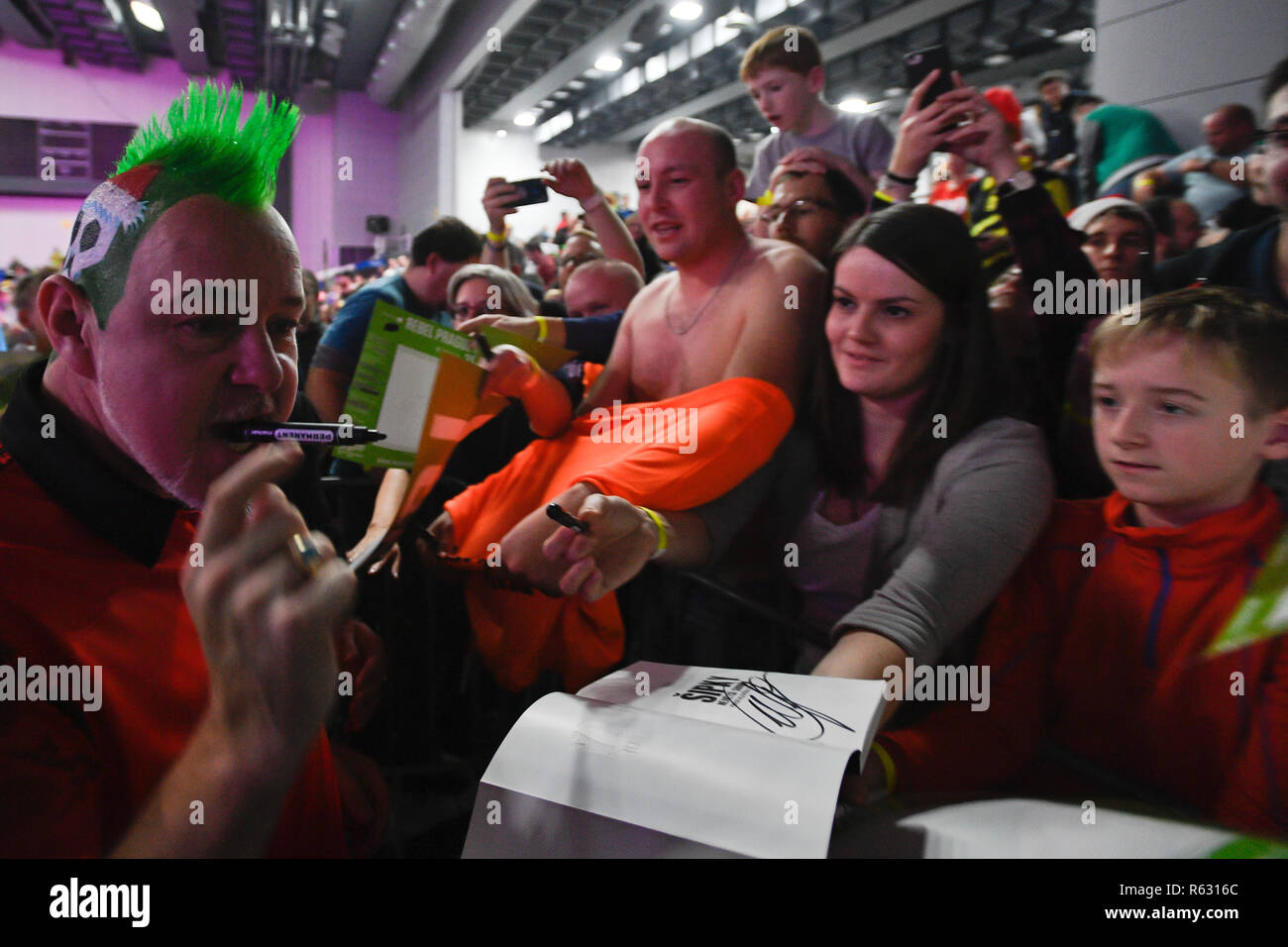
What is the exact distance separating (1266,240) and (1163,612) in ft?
2.62

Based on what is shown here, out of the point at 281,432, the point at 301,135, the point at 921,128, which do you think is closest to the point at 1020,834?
the point at 281,432

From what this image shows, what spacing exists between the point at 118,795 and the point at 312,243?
11.5m

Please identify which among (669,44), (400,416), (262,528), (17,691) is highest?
(669,44)

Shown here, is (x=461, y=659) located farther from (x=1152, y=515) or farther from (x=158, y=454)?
(x=1152, y=515)

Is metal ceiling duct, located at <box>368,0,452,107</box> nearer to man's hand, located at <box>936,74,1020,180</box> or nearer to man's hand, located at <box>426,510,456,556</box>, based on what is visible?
man's hand, located at <box>936,74,1020,180</box>

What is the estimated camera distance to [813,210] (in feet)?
6.70

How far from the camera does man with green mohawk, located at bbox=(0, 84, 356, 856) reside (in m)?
0.52

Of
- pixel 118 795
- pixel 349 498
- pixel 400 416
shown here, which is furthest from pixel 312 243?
pixel 118 795

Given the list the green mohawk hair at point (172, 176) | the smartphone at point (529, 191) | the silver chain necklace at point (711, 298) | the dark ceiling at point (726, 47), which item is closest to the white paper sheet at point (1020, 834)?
the green mohawk hair at point (172, 176)

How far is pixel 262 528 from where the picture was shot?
0.53 m

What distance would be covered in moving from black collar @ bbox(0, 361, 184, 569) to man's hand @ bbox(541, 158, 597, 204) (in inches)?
66.9
